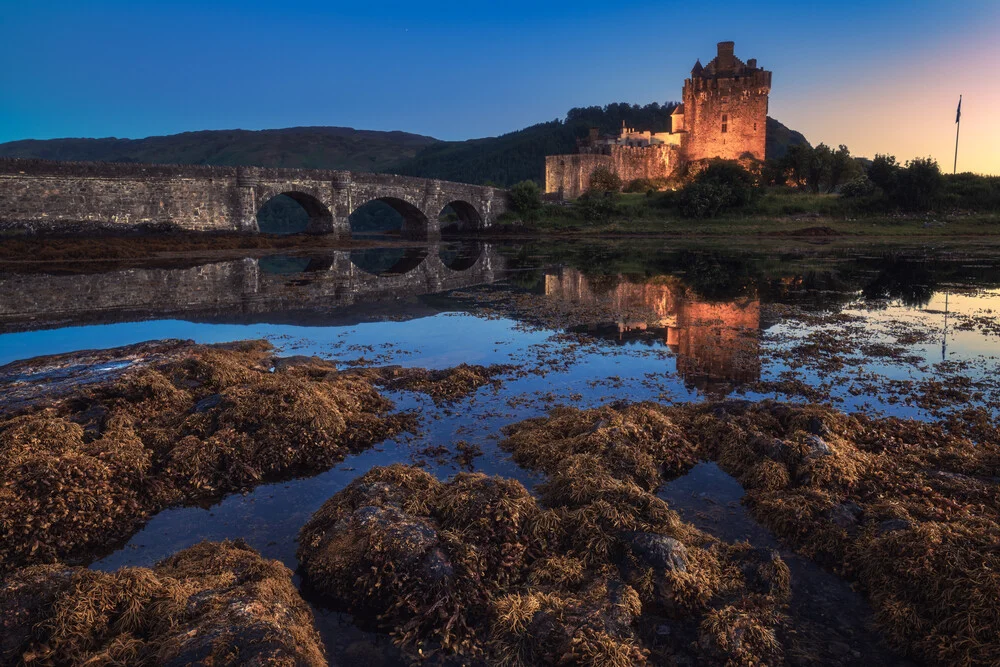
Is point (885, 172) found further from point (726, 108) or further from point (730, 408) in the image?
point (730, 408)

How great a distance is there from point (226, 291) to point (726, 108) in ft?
244

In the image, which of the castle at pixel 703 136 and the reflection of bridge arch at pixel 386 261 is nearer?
the reflection of bridge arch at pixel 386 261

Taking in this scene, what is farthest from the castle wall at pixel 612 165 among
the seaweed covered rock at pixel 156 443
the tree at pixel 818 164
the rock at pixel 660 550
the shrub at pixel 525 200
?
the rock at pixel 660 550

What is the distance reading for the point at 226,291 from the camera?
2180cm

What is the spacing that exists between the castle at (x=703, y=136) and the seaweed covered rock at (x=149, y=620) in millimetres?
77064

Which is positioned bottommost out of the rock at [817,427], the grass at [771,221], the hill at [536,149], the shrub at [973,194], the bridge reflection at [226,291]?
the rock at [817,427]

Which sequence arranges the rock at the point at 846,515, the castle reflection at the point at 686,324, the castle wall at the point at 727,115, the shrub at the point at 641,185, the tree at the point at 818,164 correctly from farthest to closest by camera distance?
the shrub at the point at 641,185 < the castle wall at the point at 727,115 < the tree at the point at 818,164 < the castle reflection at the point at 686,324 < the rock at the point at 846,515

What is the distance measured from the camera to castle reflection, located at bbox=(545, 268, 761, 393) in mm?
11195

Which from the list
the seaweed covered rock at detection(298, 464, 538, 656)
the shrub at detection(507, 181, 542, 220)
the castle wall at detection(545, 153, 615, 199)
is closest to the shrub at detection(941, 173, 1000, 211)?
the castle wall at detection(545, 153, 615, 199)

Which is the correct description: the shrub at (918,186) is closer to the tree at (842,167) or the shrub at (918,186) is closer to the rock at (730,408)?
the tree at (842,167)

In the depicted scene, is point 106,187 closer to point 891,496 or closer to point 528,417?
point 528,417

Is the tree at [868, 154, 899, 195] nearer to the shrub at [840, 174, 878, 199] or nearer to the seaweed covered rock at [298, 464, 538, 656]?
the shrub at [840, 174, 878, 199]

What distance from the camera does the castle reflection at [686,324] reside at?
1120cm

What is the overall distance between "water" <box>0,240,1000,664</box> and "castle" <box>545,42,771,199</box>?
51502mm
